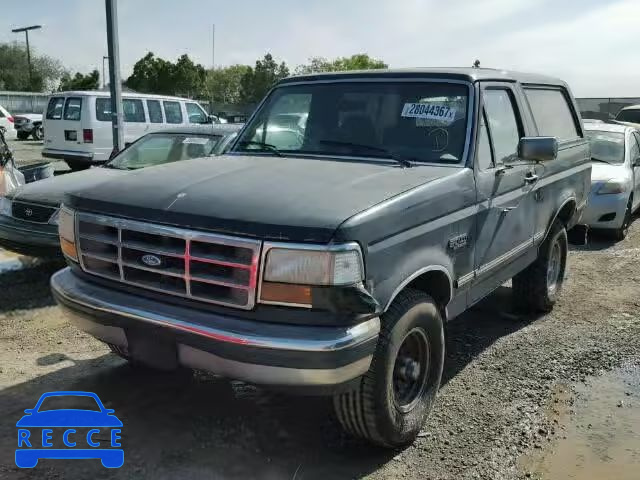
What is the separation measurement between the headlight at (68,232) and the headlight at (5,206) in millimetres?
3191

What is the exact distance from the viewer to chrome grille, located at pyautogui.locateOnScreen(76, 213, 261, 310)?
281 cm

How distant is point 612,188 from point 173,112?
35.6ft

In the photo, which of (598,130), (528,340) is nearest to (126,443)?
(528,340)

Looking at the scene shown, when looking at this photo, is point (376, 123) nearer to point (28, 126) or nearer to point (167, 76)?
point (28, 126)

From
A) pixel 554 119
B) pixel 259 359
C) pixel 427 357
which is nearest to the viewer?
pixel 259 359

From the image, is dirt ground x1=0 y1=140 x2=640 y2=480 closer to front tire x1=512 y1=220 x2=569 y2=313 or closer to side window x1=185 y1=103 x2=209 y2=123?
front tire x1=512 y1=220 x2=569 y2=313

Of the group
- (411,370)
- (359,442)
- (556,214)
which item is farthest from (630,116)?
(359,442)

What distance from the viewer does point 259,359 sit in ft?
8.86

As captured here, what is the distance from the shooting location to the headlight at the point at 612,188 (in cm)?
883

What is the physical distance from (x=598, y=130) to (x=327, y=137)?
7.70 m

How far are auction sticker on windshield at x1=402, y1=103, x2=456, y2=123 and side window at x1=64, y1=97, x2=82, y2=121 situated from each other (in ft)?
40.7

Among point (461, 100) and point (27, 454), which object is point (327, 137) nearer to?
point (461, 100)

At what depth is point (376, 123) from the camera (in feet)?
13.5

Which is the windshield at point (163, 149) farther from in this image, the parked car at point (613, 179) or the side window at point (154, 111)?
the side window at point (154, 111)
